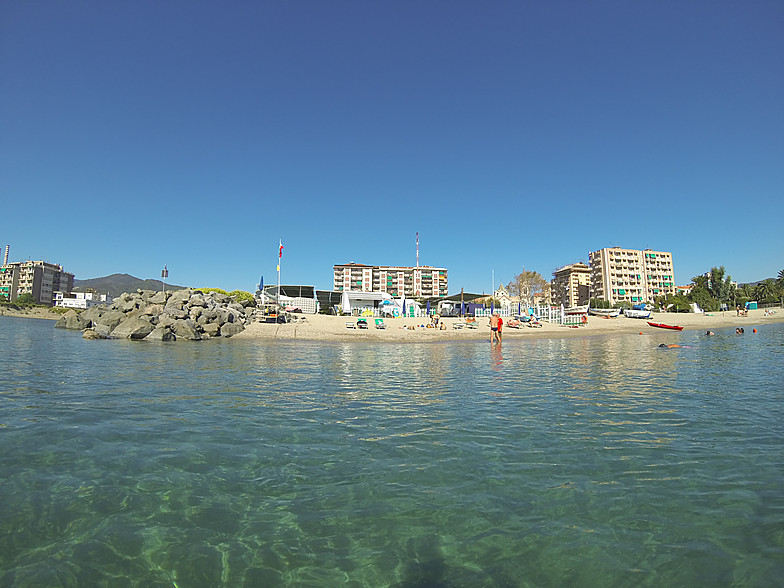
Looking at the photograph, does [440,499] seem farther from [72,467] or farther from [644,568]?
[72,467]

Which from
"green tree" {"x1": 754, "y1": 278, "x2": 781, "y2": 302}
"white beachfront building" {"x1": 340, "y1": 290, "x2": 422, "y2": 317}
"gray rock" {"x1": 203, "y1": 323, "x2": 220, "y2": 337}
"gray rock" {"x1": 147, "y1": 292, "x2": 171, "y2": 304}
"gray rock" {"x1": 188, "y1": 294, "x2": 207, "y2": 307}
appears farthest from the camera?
"green tree" {"x1": 754, "y1": 278, "x2": 781, "y2": 302}

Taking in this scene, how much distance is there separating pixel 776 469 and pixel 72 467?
969cm

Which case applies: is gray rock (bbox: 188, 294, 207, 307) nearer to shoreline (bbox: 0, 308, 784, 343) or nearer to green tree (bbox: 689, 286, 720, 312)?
shoreline (bbox: 0, 308, 784, 343)

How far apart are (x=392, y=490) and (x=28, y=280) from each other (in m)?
226

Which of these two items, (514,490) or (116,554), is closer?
(116,554)

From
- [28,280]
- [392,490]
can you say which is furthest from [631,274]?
[28,280]

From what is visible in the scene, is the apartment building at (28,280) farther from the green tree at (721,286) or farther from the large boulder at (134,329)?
the green tree at (721,286)

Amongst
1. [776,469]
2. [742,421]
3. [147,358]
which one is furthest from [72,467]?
[147,358]

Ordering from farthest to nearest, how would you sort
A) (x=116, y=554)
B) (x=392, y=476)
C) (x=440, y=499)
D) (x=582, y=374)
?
(x=582, y=374), (x=392, y=476), (x=440, y=499), (x=116, y=554)

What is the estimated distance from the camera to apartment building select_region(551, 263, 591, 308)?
15988 cm

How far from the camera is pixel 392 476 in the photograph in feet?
17.9

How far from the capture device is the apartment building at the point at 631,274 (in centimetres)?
14338

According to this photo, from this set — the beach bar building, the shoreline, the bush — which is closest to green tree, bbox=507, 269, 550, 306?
the shoreline

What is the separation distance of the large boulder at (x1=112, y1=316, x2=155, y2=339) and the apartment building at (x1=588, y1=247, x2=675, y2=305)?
142 metres
